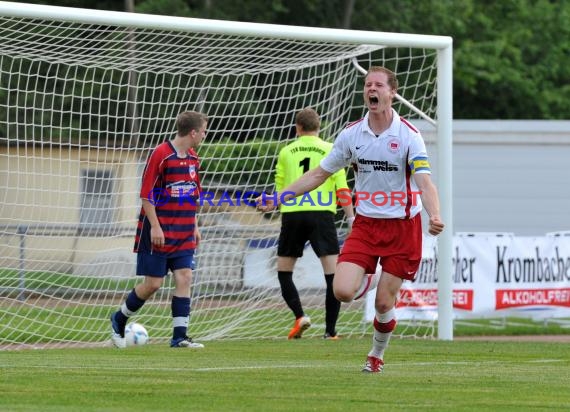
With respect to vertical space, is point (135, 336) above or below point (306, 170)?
below

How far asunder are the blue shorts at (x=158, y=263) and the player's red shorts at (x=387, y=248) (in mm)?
2804

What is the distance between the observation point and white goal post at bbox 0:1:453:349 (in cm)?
A: 1284

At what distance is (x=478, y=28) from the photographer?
41.6 meters

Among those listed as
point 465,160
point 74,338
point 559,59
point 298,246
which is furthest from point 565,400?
point 559,59

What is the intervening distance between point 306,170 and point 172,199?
80.9 inches

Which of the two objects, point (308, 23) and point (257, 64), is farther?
point (308, 23)

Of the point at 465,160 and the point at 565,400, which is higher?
the point at 465,160

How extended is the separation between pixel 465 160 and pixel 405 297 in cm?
1005

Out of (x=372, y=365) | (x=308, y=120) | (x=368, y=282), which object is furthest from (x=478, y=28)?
(x=372, y=365)

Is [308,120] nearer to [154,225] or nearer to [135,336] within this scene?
[154,225]

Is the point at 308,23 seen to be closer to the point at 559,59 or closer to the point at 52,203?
the point at 559,59

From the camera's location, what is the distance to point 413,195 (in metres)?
8.88

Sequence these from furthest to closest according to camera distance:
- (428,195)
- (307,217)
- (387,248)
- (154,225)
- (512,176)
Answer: (512,176), (307,217), (154,225), (387,248), (428,195)

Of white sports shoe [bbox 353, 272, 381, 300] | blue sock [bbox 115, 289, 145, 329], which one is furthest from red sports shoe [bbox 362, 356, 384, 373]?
blue sock [bbox 115, 289, 145, 329]
